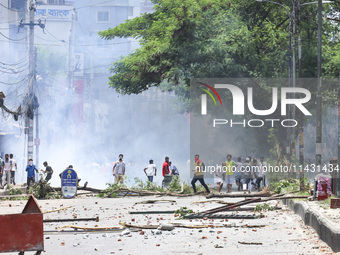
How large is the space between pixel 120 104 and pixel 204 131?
43.9 metres

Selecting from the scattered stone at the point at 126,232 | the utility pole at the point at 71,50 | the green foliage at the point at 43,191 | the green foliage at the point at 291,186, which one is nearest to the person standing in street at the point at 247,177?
the green foliage at the point at 291,186

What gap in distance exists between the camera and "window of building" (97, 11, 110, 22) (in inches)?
5010

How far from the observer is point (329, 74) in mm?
42812

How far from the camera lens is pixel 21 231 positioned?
28.7 feet

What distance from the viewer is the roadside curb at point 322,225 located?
10102 millimetres

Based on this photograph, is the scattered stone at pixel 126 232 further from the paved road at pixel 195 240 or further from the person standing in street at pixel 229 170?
the person standing in street at pixel 229 170

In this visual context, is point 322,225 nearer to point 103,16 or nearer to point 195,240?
point 195,240

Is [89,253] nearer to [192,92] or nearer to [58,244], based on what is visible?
[58,244]

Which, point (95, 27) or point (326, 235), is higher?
point (95, 27)

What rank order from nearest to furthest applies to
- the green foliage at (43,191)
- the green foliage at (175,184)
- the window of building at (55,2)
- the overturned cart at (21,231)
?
the overturned cart at (21,231)
the green foliage at (43,191)
the green foliage at (175,184)
the window of building at (55,2)

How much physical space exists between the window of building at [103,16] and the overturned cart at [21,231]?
12025 centimetres

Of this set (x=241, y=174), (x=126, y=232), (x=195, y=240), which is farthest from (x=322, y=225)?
(x=241, y=174)

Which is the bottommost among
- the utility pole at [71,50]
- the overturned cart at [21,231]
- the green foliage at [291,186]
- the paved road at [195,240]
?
the paved road at [195,240]

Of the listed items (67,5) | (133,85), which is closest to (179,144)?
(67,5)
